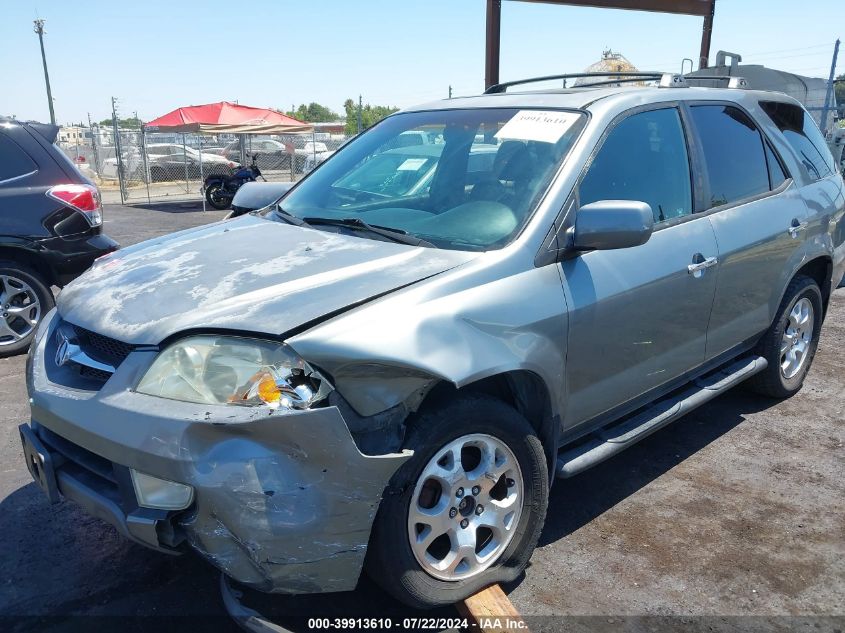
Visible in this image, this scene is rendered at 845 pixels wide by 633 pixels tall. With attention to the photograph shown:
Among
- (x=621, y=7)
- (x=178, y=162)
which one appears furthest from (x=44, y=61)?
(x=621, y=7)

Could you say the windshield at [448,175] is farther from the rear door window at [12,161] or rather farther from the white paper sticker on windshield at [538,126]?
the rear door window at [12,161]

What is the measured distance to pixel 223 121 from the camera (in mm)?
19078

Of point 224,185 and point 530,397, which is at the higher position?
point 530,397

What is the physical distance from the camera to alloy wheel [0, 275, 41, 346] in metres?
5.54

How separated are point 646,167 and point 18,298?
16.1 ft

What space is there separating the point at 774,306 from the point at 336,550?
10.4 feet

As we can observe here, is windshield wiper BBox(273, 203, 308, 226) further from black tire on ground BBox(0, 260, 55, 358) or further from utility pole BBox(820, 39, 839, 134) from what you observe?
utility pole BBox(820, 39, 839, 134)

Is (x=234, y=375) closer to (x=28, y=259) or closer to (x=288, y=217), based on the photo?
(x=288, y=217)

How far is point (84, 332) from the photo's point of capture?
100 inches

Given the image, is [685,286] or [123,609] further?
[685,286]

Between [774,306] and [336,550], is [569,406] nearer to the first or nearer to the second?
[336,550]

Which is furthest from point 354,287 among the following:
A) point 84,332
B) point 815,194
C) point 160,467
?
point 815,194

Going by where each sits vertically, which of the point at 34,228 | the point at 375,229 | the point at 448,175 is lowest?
the point at 34,228

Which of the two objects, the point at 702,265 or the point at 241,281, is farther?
the point at 702,265
